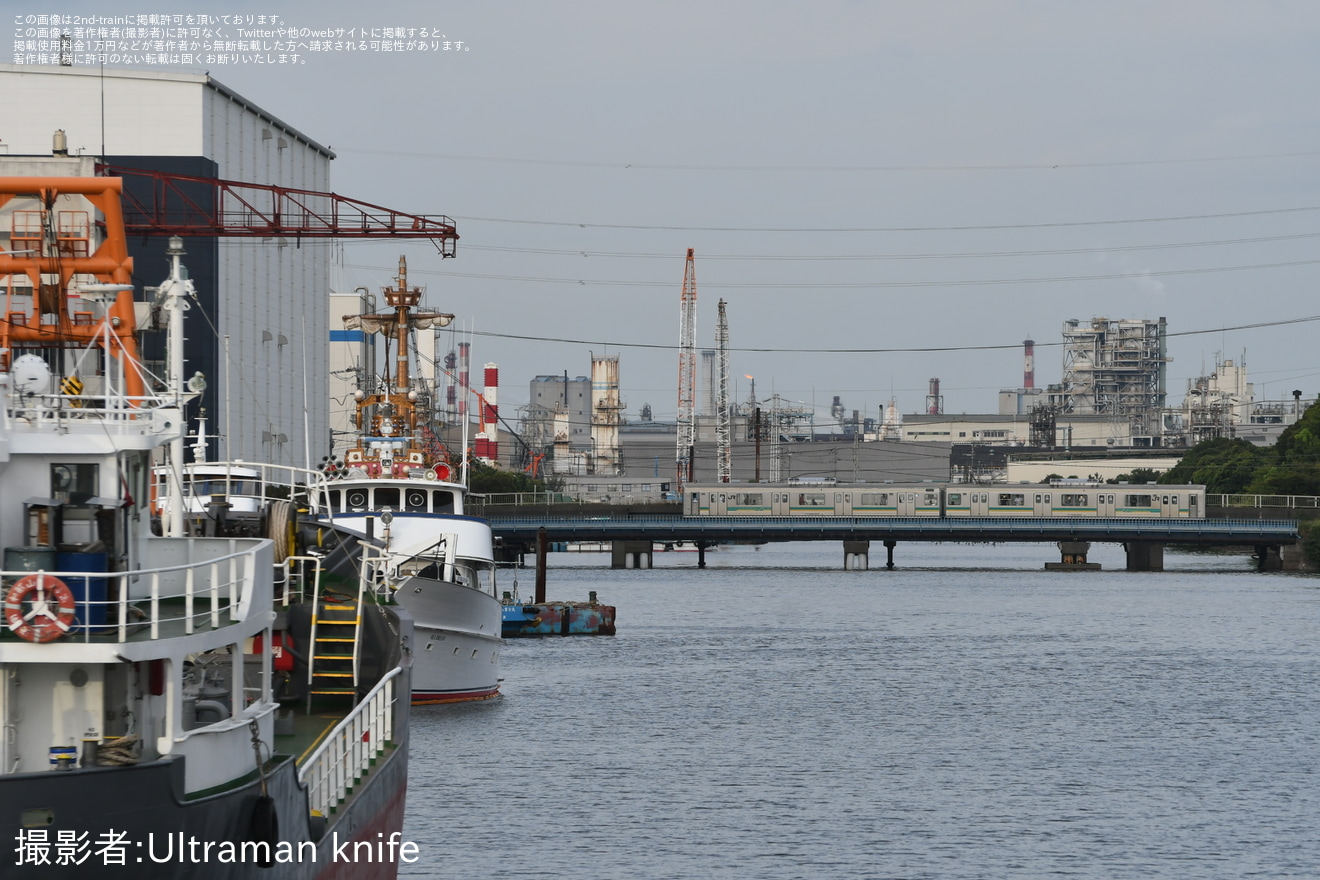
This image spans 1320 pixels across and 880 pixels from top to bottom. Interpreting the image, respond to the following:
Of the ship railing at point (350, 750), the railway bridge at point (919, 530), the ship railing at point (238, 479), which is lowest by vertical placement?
the railway bridge at point (919, 530)

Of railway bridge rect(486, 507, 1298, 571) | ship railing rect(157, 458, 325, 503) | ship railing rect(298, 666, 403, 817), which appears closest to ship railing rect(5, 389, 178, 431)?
ship railing rect(298, 666, 403, 817)

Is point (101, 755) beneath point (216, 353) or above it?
beneath

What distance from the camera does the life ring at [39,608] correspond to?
→ 1844 cm

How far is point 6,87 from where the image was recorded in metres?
106

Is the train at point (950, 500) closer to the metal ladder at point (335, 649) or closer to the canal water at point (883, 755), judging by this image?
the canal water at point (883, 755)

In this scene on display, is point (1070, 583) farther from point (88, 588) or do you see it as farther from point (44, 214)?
point (88, 588)

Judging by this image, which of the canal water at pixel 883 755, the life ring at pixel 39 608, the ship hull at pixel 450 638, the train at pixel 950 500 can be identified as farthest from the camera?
the train at pixel 950 500

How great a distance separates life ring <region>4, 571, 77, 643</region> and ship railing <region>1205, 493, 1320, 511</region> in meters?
155

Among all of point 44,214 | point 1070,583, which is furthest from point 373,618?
point 1070,583

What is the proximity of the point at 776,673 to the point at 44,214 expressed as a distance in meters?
37.8

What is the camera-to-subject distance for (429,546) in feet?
167

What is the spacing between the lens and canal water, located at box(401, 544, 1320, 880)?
117 feet

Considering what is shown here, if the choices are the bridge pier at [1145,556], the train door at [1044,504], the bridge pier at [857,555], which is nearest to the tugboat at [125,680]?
the bridge pier at [857,555]

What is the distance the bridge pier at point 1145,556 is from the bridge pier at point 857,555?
25058 millimetres
